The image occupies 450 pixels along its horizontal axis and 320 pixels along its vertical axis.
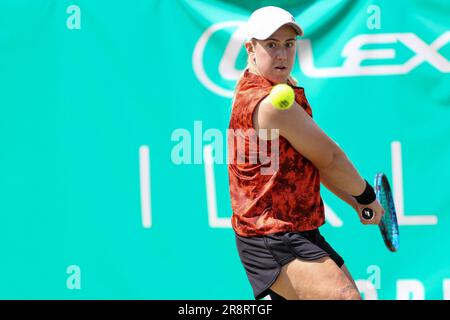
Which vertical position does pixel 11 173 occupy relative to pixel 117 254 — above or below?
above

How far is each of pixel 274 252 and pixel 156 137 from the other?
1.77 meters

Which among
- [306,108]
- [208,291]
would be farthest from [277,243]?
[208,291]

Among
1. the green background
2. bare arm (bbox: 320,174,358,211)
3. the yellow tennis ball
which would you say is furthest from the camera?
the green background

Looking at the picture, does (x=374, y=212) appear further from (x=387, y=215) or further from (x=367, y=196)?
(x=387, y=215)

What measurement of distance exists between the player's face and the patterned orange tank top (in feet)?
0.12

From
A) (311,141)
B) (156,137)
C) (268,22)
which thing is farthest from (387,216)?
(156,137)

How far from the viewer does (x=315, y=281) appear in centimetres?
320

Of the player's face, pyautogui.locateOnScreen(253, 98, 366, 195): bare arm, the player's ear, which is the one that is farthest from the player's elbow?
the player's ear

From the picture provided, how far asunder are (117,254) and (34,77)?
1074 mm

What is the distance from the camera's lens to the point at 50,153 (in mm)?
4953

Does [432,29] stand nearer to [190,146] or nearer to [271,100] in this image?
[190,146]

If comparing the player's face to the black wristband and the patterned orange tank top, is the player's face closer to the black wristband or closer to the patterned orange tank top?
the patterned orange tank top

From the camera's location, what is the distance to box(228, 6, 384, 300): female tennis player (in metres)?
3.20
